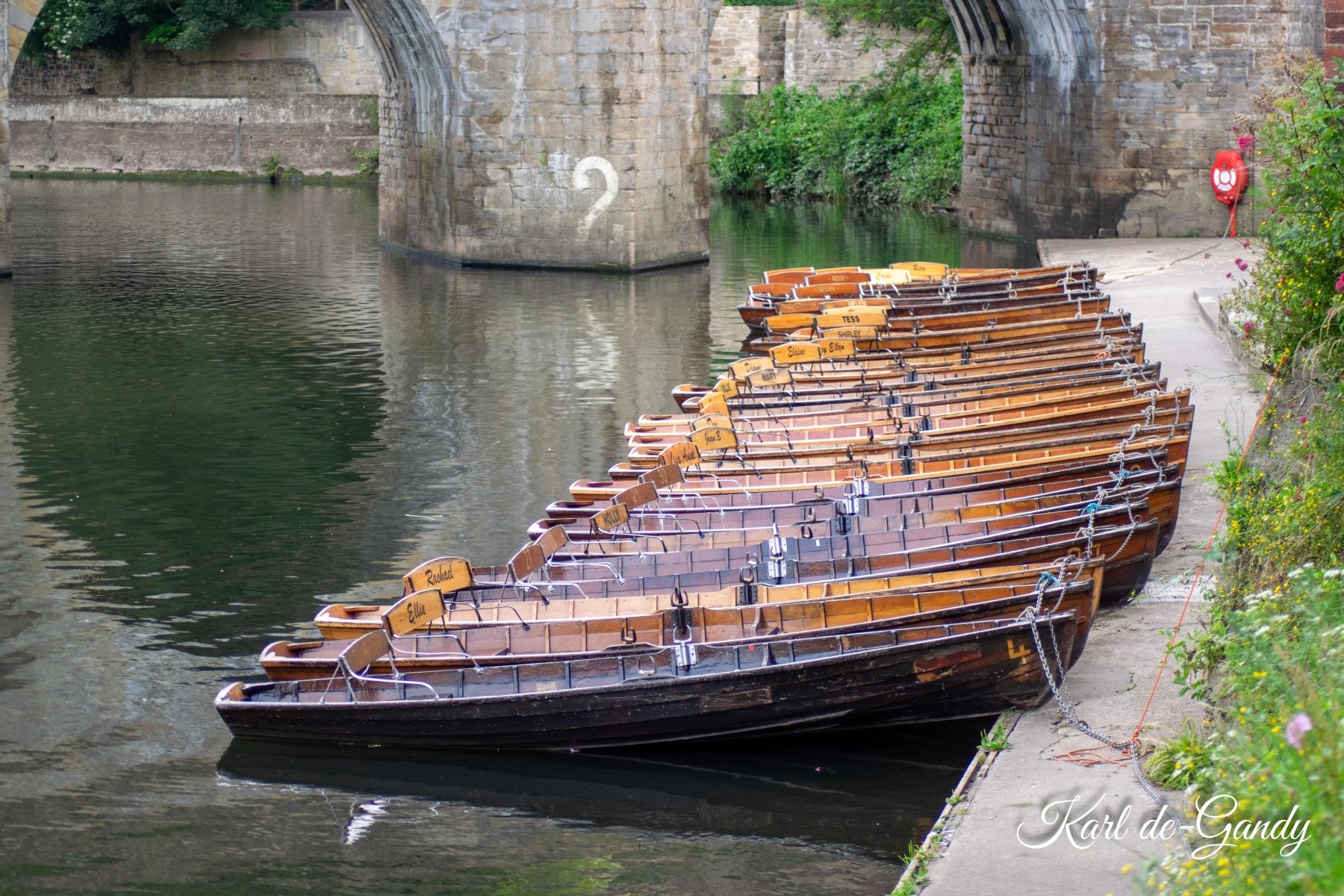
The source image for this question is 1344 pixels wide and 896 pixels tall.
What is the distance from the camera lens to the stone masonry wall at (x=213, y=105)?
3250 cm

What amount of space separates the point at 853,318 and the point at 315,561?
5409mm

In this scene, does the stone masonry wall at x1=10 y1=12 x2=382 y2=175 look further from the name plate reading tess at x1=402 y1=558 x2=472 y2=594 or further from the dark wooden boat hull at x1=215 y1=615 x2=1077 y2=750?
the dark wooden boat hull at x1=215 y1=615 x2=1077 y2=750

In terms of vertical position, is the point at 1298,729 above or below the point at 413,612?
above

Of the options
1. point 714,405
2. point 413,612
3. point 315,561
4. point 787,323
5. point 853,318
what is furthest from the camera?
point 787,323

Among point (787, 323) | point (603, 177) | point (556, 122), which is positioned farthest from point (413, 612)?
point (556, 122)

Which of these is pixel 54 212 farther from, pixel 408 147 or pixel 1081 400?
pixel 1081 400

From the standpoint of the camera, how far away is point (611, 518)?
24.9 ft

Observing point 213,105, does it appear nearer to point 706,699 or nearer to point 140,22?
point 140,22

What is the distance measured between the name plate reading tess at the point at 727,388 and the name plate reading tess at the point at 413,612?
3.83 meters

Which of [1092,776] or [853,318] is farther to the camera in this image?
[853,318]

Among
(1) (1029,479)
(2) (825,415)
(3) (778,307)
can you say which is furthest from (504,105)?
(1) (1029,479)

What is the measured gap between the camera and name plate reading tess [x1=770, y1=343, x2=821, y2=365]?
11.3 m

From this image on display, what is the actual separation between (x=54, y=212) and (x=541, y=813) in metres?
21.9

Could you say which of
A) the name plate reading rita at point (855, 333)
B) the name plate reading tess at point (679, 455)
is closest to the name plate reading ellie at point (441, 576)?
the name plate reading tess at point (679, 455)
